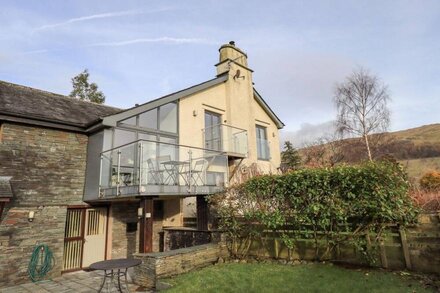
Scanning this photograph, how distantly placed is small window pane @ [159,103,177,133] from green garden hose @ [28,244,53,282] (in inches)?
239

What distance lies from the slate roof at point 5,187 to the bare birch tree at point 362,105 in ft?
71.3

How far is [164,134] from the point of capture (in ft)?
39.5

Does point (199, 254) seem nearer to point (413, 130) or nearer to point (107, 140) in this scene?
point (107, 140)

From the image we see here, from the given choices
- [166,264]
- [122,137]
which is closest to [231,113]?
[122,137]

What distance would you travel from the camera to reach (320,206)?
762 centimetres

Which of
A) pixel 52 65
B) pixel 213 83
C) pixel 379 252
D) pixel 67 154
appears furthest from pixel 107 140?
pixel 379 252

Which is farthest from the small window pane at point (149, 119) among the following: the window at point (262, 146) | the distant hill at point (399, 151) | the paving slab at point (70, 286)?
the distant hill at point (399, 151)

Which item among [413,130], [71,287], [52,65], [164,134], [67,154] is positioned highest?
[413,130]

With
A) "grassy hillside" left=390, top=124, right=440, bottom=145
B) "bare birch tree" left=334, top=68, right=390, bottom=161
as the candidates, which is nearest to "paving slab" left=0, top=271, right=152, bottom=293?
"bare birch tree" left=334, top=68, right=390, bottom=161

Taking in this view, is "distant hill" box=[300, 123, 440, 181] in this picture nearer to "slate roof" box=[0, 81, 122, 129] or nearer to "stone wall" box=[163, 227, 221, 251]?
"stone wall" box=[163, 227, 221, 251]

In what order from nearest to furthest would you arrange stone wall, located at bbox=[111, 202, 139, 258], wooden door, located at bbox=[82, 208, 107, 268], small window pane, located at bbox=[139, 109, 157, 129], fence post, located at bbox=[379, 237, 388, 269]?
fence post, located at bbox=[379, 237, 388, 269], wooden door, located at bbox=[82, 208, 107, 268], stone wall, located at bbox=[111, 202, 139, 258], small window pane, located at bbox=[139, 109, 157, 129]

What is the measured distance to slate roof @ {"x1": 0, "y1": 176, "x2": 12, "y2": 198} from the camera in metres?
7.92

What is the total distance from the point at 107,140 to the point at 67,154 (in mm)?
1622

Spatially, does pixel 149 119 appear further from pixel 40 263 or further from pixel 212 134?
pixel 40 263
